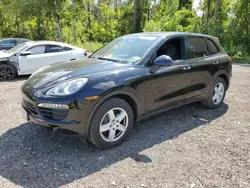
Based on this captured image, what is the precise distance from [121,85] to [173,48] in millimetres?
1520

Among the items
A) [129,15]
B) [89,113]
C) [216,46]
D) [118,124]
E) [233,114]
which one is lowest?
[233,114]

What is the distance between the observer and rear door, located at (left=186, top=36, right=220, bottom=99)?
175 inches

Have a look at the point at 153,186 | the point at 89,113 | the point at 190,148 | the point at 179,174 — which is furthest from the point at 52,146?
the point at 190,148

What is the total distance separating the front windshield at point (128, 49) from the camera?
3832 mm

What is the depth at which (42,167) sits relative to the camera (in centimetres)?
296

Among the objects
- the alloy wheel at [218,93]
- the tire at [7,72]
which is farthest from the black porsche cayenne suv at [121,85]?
the tire at [7,72]

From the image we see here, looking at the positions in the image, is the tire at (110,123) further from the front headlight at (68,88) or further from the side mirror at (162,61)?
the side mirror at (162,61)

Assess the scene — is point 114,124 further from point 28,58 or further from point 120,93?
point 28,58

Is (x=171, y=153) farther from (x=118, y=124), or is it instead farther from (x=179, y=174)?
(x=118, y=124)

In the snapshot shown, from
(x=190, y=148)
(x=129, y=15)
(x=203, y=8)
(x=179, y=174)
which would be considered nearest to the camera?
(x=179, y=174)

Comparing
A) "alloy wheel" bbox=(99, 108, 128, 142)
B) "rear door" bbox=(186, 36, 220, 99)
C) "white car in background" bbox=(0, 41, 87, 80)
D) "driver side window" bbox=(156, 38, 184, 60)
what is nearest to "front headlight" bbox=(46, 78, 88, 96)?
"alloy wheel" bbox=(99, 108, 128, 142)

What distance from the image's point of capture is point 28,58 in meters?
7.81

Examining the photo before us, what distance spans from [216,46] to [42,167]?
14.0 feet

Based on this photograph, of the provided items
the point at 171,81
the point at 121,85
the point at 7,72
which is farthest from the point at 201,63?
the point at 7,72
